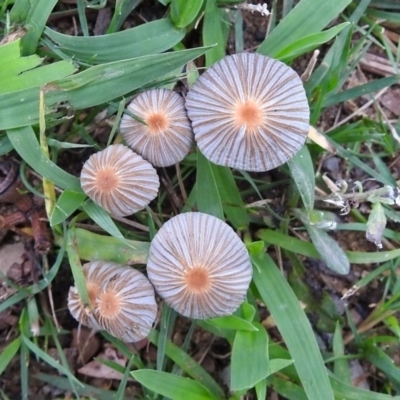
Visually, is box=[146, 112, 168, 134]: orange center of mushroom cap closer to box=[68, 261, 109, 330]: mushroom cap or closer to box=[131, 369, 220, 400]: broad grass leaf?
box=[68, 261, 109, 330]: mushroom cap

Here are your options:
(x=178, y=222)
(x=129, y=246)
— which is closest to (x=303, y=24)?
(x=178, y=222)

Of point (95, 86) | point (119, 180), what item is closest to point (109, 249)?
point (119, 180)

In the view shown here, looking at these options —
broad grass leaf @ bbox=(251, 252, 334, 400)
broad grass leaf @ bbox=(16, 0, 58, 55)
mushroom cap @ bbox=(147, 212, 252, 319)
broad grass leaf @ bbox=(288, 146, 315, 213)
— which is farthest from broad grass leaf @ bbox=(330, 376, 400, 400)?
broad grass leaf @ bbox=(16, 0, 58, 55)

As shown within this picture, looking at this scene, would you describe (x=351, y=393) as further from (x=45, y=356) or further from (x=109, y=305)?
(x=45, y=356)

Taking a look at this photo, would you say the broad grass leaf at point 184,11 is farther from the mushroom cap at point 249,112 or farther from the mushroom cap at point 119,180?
the mushroom cap at point 119,180

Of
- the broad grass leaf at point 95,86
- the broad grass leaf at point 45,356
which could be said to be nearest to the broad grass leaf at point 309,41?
the broad grass leaf at point 95,86
